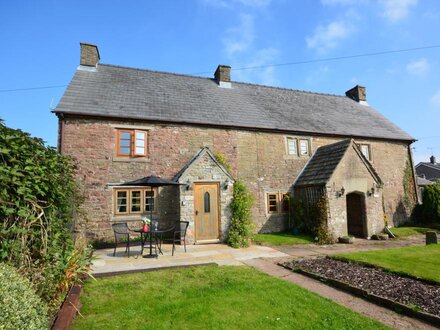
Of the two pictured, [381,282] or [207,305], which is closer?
[207,305]

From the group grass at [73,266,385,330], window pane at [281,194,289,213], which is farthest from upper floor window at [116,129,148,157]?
window pane at [281,194,289,213]

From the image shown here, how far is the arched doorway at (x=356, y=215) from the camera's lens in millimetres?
14656

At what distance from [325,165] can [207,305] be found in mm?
11586

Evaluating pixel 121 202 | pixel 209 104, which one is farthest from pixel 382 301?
pixel 209 104

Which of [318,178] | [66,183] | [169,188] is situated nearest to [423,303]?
[66,183]

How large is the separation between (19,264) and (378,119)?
23770 millimetres

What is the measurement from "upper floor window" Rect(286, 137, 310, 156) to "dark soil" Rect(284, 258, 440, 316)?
873 centimetres

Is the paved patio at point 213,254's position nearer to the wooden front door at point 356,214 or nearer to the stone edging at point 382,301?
the wooden front door at point 356,214

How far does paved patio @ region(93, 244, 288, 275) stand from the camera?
27.5 ft

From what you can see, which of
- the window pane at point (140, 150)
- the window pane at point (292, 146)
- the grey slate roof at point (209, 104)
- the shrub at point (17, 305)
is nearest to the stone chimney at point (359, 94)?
the grey slate roof at point (209, 104)

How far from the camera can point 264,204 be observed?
1562cm

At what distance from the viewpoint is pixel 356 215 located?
15367 millimetres

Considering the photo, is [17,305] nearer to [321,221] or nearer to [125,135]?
[125,135]

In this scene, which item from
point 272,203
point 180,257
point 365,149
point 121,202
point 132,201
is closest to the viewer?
point 180,257
